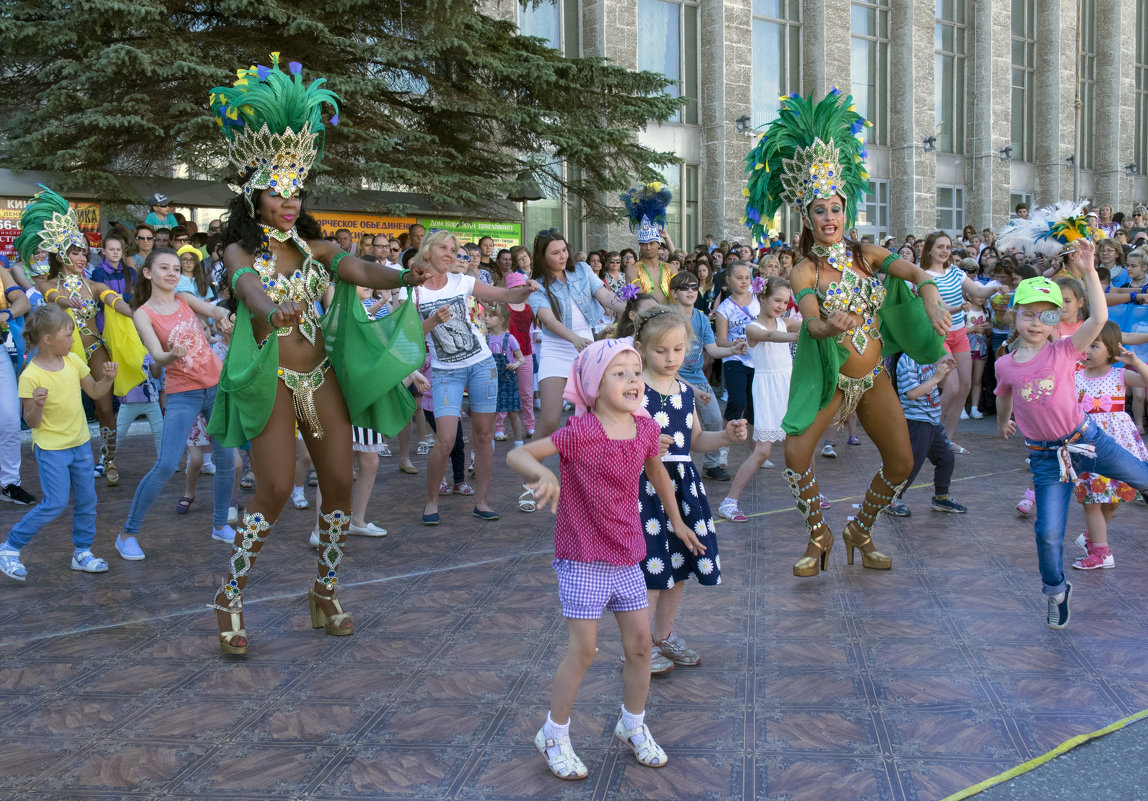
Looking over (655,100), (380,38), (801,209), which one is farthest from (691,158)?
(801,209)

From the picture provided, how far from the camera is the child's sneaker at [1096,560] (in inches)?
226

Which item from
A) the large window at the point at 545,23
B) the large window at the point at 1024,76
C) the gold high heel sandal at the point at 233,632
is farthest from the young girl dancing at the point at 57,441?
the large window at the point at 1024,76

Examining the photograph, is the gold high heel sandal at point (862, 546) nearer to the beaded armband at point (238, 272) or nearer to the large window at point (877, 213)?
the beaded armband at point (238, 272)

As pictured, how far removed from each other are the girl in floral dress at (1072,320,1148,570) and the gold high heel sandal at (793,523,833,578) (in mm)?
1344

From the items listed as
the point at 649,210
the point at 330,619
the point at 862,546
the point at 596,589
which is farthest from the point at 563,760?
the point at 649,210

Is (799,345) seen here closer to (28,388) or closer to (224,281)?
(224,281)

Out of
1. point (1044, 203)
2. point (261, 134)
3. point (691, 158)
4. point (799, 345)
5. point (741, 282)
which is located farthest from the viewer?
point (1044, 203)

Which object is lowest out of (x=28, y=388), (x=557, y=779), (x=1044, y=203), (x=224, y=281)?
(x=557, y=779)

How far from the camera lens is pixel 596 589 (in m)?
3.44

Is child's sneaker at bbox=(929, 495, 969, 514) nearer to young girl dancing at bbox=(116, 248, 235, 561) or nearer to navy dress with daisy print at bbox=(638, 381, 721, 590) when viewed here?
navy dress with daisy print at bbox=(638, 381, 721, 590)

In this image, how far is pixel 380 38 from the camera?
15.3 metres

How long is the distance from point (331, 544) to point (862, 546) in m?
2.99

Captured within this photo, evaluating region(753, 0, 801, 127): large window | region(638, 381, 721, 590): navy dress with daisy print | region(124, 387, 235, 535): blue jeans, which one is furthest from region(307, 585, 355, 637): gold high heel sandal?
region(753, 0, 801, 127): large window

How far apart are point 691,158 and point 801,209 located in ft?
62.9
